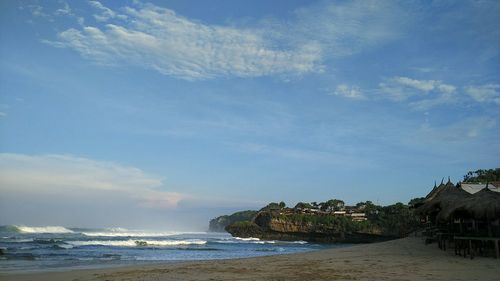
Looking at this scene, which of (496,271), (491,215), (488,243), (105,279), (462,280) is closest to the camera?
(462,280)

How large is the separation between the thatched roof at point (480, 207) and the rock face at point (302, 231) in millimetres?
62562

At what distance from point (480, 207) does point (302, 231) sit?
220 ft

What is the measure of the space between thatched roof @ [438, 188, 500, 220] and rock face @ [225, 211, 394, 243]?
6256 cm

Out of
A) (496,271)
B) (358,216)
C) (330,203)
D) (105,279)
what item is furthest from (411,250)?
(330,203)

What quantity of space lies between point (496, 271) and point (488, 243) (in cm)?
613

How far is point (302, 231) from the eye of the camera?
81.2m

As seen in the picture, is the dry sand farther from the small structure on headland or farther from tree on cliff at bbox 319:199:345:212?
tree on cliff at bbox 319:199:345:212

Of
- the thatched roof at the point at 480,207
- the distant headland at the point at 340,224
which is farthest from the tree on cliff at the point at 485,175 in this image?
the thatched roof at the point at 480,207

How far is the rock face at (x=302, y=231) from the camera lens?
256ft

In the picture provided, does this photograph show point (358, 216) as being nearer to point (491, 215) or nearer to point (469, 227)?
point (469, 227)

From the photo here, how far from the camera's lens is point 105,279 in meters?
14.1

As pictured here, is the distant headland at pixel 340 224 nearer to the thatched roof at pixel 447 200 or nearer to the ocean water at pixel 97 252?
the ocean water at pixel 97 252

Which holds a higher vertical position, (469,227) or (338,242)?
(469,227)

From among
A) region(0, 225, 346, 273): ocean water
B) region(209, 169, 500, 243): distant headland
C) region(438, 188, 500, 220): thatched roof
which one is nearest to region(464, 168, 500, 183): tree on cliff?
region(209, 169, 500, 243): distant headland
